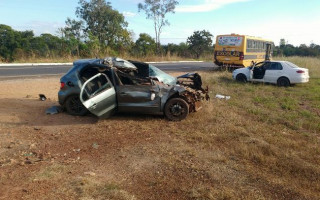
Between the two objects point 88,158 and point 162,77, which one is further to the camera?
point 162,77

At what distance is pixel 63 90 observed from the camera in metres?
7.22

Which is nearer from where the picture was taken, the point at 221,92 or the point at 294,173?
the point at 294,173

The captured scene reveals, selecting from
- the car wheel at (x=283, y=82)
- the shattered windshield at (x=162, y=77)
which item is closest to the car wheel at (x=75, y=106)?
the shattered windshield at (x=162, y=77)

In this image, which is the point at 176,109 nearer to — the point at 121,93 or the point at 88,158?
the point at 121,93

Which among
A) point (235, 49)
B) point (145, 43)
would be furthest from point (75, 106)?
point (145, 43)

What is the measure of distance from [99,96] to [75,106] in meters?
1.24

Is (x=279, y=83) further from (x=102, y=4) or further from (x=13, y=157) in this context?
(x=102, y=4)

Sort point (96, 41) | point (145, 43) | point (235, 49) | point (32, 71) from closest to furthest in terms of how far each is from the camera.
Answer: point (32, 71)
point (235, 49)
point (96, 41)
point (145, 43)

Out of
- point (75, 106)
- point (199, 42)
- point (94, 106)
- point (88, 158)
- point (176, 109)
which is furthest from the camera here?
point (199, 42)

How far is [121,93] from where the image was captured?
6.77 meters

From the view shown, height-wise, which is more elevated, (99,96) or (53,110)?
(99,96)

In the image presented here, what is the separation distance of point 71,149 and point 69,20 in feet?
112

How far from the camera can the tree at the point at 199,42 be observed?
4497 centimetres

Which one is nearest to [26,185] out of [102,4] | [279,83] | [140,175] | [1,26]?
[140,175]
